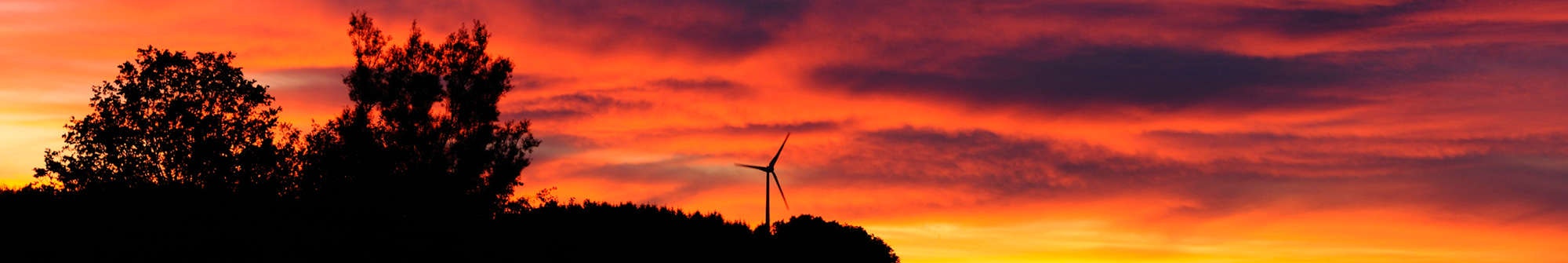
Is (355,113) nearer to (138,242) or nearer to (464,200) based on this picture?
(464,200)

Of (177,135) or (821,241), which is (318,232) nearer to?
(177,135)

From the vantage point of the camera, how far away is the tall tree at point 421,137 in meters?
87.1

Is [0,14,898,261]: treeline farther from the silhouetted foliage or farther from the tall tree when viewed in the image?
the silhouetted foliage

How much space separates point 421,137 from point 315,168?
21.4 ft

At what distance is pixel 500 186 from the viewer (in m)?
88.8

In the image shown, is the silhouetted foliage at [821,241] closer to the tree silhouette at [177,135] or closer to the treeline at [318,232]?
the treeline at [318,232]

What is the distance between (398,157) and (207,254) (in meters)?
16.5

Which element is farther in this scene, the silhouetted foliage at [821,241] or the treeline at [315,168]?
the silhouetted foliage at [821,241]

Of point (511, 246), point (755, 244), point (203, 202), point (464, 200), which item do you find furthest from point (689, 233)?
point (203, 202)

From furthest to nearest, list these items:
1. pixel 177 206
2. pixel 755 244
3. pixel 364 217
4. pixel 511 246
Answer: pixel 755 244
pixel 511 246
pixel 364 217
pixel 177 206

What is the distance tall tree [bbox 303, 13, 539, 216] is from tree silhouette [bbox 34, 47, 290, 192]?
348 centimetres

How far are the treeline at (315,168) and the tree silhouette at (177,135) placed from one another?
3.1 inches

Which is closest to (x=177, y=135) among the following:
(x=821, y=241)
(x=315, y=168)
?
(x=315, y=168)

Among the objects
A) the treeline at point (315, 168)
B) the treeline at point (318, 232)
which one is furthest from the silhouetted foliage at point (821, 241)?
the treeline at point (315, 168)
